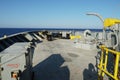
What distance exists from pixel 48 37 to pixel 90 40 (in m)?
7.20

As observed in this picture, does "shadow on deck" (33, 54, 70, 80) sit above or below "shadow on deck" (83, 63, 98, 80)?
above

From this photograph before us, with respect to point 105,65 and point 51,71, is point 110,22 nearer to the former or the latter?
point 105,65

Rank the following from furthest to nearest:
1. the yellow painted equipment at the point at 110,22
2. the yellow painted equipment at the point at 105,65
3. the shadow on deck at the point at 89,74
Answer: the shadow on deck at the point at 89,74, the yellow painted equipment at the point at 110,22, the yellow painted equipment at the point at 105,65

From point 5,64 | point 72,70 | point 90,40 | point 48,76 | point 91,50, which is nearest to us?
point 5,64

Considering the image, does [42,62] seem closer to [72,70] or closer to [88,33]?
[72,70]

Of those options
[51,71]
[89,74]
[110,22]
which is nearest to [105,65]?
[110,22]

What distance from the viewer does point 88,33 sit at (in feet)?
76.8

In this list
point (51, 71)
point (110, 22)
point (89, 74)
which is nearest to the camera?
point (110, 22)

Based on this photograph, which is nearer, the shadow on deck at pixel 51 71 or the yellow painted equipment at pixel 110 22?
the yellow painted equipment at pixel 110 22

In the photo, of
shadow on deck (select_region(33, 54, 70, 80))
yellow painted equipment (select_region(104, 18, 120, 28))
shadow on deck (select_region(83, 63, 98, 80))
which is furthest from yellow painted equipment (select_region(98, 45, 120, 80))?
shadow on deck (select_region(33, 54, 70, 80))

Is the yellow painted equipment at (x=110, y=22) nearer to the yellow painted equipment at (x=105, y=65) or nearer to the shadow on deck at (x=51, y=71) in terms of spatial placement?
the yellow painted equipment at (x=105, y=65)

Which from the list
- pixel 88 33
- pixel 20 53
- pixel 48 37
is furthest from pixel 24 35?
pixel 20 53

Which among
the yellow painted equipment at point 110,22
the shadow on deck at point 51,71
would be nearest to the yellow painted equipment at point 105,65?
the yellow painted equipment at point 110,22

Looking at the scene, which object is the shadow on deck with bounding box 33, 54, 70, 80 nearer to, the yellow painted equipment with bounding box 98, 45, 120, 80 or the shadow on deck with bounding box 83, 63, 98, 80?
the shadow on deck with bounding box 83, 63, 98, 80
